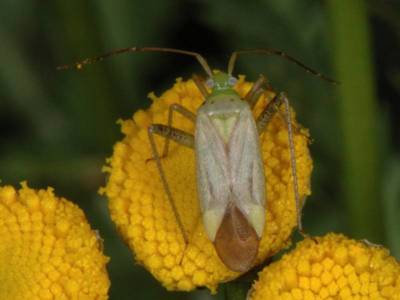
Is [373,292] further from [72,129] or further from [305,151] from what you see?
[72,129]

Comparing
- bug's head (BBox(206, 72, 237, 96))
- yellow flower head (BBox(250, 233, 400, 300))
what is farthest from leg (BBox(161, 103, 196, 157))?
yellow flower head (BBox(250, 233, 400, 300))

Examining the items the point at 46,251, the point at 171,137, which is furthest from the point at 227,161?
the point at 46,251

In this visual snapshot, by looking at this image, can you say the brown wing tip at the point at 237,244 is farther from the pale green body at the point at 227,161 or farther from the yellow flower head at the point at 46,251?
the yellow flower head at the point at 46,251

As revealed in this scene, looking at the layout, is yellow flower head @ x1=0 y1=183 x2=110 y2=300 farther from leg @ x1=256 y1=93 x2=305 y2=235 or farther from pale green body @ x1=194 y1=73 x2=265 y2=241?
leg @ x1=256 y1=93 x2=305 y2=235

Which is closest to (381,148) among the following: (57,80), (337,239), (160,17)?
(337,239)

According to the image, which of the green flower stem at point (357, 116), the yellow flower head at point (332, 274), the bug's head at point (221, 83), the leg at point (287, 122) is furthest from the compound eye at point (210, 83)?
the yellow flower head at point (332, 274)

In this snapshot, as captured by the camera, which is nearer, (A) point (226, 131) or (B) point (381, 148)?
(A) point (226, 131)

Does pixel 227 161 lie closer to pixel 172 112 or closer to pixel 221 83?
pixel 172 112

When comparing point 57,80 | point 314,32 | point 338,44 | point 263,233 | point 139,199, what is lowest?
point 263,233
